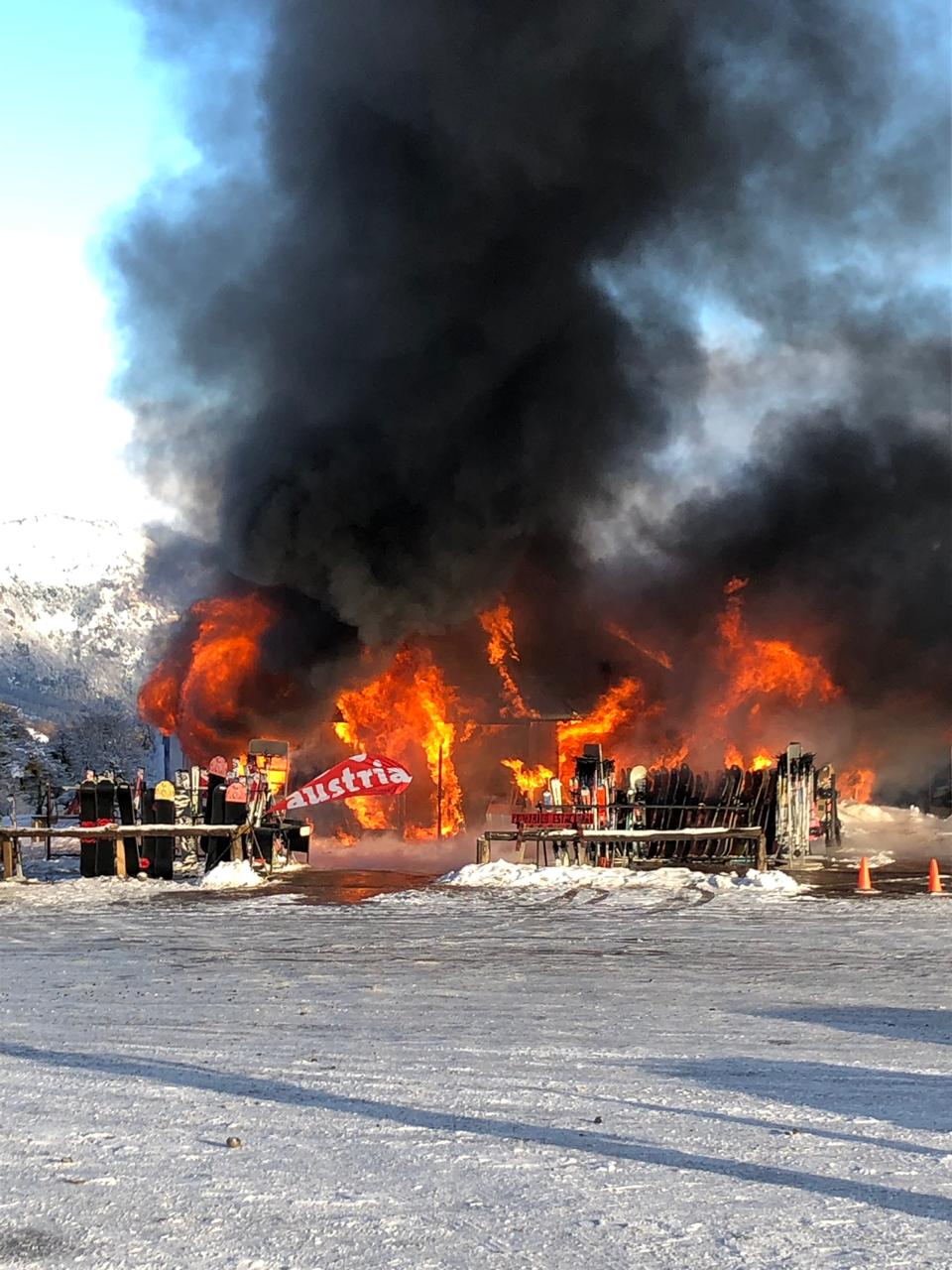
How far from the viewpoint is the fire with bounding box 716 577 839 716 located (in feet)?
147

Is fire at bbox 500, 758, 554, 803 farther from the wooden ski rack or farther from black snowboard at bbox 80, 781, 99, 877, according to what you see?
the wooden ski rack

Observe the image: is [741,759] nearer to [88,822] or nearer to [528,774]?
[528,774]

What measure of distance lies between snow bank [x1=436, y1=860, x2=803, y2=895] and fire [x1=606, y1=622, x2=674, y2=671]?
89.5ft

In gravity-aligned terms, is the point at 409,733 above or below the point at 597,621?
below

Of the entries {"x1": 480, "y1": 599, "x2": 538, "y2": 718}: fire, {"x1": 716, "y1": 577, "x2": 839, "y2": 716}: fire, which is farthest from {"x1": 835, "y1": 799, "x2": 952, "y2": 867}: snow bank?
{"x1": 480, "y1": 599, "x2": 538, "y2": 718}: fire

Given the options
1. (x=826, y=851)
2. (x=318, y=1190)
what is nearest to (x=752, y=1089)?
(x=318, y=1190)

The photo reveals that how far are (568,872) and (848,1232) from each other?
17.1 meters

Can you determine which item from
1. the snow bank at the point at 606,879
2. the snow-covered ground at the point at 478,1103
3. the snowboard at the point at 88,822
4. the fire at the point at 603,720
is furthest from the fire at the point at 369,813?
the snow-covered ground at the point at 478,1103

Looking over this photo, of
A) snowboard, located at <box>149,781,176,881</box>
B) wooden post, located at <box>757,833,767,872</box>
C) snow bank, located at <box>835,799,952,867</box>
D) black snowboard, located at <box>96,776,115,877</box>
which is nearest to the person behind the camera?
wooden post, located at <box>757,833,767,872</box>

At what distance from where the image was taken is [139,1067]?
8.12 metres

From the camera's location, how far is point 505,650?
44719 mm

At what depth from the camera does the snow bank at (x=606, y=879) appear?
2053 centimetres

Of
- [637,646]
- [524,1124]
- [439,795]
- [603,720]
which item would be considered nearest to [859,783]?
[637,646]

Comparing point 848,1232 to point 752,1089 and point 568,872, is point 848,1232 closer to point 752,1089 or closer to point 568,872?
point 752,1089
